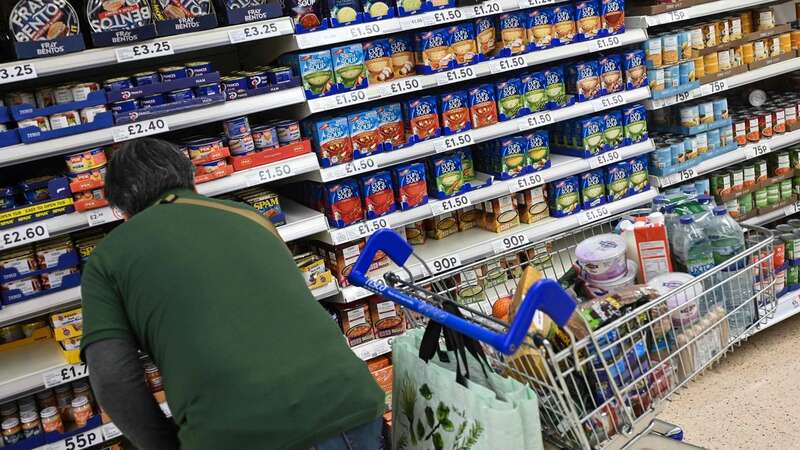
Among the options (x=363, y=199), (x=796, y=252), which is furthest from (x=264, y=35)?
(x=796, y=252)

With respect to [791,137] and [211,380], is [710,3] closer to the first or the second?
[791,137]

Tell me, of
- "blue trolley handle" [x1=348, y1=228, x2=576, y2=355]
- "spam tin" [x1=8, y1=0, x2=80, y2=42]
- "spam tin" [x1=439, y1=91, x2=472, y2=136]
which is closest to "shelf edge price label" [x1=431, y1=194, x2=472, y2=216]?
"spam tin" [x1=439, y1=91, x2=472, y2=136]

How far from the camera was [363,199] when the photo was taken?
11.0ft

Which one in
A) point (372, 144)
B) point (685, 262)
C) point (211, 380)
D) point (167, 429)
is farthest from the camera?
point (372, 144)

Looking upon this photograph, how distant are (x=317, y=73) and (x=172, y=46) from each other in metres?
0.57

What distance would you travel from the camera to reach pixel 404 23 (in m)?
3.22

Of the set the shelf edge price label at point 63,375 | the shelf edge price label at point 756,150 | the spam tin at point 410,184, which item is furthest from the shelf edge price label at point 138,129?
the shelf edge price label at point 756,150

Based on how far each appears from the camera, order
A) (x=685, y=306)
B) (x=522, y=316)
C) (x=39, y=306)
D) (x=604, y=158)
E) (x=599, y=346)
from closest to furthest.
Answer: (x=522, y=316)
(x=599, y=346)
(x=685, y=306)
(x=39, y=306)
(x=604, y=158)

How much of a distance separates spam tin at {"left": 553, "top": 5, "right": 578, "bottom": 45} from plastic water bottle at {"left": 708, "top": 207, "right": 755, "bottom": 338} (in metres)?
1.53

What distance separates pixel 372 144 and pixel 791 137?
2478 millimetres

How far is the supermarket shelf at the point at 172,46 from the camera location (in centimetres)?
265

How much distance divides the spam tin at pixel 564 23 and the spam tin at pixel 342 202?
1.19 meters

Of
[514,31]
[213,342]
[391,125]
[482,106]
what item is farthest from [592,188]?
[213,342]

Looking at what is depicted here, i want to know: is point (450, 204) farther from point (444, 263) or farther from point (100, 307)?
point (100, 307)
